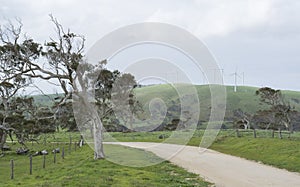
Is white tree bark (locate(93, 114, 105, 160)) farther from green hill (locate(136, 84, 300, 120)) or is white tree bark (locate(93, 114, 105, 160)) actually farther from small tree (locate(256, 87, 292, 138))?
green hill (locate(136, 84, 300, 120))

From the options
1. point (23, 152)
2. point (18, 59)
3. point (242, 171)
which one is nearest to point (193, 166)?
point (242, 171)

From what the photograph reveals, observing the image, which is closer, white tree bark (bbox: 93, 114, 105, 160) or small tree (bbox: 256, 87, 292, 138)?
white tree bark (bbox: 93, 114, 105, 160)

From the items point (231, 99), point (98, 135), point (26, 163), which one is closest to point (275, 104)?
point (98, 135)

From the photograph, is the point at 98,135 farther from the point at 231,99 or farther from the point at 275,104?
the point at 231,99

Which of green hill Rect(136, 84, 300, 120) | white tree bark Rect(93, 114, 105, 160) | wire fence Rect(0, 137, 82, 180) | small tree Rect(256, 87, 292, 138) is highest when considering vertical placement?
green hill Rect(136, 84, 300, 120)

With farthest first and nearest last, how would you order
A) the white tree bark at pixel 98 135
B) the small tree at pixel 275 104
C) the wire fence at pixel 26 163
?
the small tree at pixel 275 104, the white tree bark at pixel 98 135, the wire fence at pixel 26 163

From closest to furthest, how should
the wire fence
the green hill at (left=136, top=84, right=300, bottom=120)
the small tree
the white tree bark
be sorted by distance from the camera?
1. the wire fence
2. the white tree bark
3. the small tree
4. the green hill at (left=136, top=84, right=300, bottom=120)

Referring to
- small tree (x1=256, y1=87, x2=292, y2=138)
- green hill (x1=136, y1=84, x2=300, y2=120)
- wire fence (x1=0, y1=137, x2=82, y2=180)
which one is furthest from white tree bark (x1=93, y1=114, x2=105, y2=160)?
green hill (x1=136, y1=84, x2=300, y2=120)

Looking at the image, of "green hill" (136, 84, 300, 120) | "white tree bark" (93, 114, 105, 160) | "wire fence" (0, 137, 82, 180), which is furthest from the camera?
"green hill" (136, 84, 300, 120)

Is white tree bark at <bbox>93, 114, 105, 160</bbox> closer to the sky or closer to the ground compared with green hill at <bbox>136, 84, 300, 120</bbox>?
closer to the ground

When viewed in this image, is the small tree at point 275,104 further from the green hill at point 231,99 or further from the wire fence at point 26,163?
the green hill at point 231,99

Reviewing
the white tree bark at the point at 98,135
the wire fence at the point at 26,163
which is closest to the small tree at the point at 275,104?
the wire fence at the point at 26,163

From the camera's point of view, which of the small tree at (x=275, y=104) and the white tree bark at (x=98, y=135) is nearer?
the white tree bark at (x=98, y=135)

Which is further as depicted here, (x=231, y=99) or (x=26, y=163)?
(x=231, y=99)
